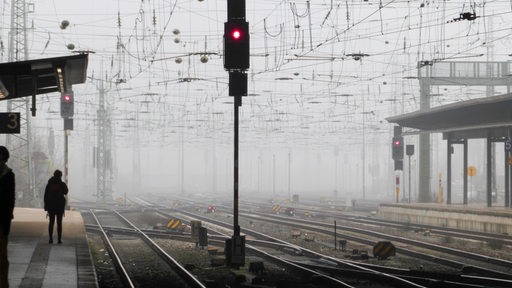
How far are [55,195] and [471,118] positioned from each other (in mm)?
26916

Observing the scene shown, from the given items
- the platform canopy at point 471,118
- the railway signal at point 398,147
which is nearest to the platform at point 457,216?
the railway signal at point 398,147

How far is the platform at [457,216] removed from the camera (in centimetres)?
3177

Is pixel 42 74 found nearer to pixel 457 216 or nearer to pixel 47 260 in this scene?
pixel 47 260

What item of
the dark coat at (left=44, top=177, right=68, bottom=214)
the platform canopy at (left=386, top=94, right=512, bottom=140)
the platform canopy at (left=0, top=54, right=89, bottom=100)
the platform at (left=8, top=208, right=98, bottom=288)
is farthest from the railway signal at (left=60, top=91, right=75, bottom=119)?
the platform canopy at (left=386, top=94, right=512, bottom=140)

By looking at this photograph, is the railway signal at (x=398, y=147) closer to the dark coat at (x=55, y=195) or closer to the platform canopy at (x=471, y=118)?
the platform canopy at (x=471, y=118)

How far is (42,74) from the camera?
18.6 m

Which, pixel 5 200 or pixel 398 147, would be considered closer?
pixel 5 200

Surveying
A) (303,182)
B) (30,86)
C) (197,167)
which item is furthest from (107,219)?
(197,167)

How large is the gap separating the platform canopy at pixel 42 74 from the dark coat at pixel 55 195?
220 centimetres

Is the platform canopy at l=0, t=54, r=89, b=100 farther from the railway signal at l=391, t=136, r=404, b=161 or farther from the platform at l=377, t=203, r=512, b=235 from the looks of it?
the railway signal at l=391, t=136, r=404, b=161

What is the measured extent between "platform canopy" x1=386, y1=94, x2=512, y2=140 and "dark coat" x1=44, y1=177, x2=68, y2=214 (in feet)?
69.7

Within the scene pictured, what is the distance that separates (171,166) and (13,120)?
15565 cm

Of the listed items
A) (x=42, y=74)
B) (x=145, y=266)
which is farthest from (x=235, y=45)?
(x=145, y=266)

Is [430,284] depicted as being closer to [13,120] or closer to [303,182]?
[13,120]
